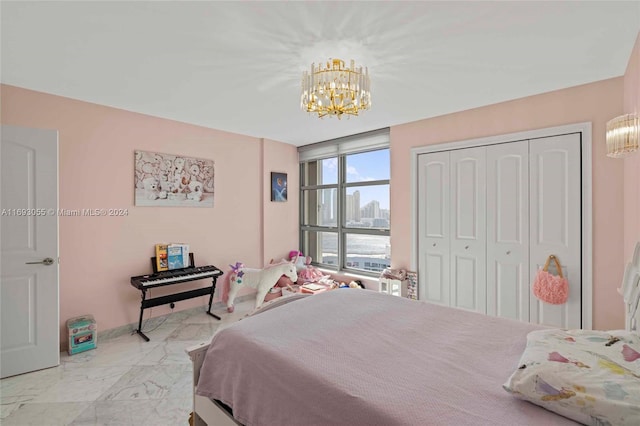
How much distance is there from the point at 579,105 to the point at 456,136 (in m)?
1.09

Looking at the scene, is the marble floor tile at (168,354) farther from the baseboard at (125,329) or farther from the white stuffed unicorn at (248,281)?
the white stuffed unicorn at (248,281)

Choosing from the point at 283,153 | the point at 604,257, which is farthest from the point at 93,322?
the point at 604,257

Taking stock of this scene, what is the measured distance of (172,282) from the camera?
3.41 metres

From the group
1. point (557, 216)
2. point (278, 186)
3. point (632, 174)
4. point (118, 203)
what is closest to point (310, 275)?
point (278, 186)

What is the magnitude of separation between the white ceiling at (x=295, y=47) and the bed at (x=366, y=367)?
4.84 ft

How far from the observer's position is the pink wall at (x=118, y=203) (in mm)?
3021

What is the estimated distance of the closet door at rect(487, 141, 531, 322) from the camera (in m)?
3.06

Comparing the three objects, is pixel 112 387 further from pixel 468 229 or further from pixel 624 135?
pixel 624 135

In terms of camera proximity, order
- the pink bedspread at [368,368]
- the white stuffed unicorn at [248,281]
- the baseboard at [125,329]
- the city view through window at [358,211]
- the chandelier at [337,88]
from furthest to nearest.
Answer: the city view through window at [358,211] < the white stuffed unicorn at [248,281] < the baseboard at [125,329] < the chandelier at [337,88] < the pink bedspread at [368,368]

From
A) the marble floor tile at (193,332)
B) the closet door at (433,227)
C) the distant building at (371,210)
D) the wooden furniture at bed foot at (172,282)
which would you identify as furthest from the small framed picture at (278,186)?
the closet door at (433,227)

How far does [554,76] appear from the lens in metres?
2.58

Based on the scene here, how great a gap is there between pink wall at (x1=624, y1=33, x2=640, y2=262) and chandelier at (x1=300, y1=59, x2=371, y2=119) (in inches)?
70.0

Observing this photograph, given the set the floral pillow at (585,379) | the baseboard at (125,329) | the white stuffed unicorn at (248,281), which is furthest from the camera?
the white stuffed unicorn at (248,281)

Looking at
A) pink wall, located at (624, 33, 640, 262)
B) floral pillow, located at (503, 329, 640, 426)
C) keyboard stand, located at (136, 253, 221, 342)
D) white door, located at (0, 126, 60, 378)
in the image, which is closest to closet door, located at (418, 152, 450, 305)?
pink wall, located at (624, 33, 640, 262)
